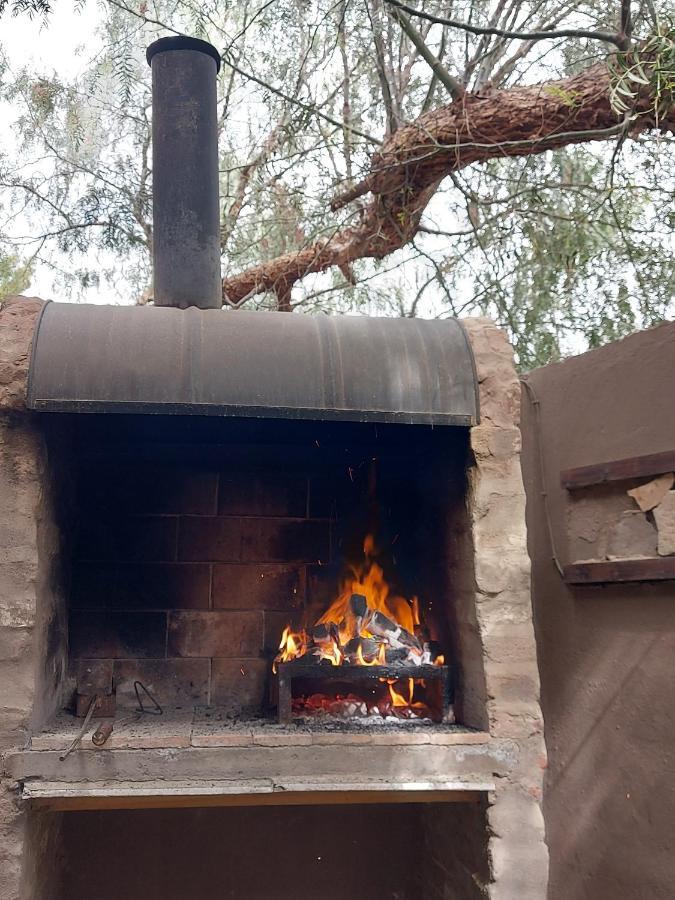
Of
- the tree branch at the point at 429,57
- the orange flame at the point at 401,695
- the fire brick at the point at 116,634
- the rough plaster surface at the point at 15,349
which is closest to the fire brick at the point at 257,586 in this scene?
the fire brick at the point at 116,634

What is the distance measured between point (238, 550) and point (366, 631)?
0.75 m

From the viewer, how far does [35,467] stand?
2.67m

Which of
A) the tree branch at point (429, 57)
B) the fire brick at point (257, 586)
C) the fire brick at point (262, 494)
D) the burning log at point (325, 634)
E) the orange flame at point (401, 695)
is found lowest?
the orange flame at point (401, 695)

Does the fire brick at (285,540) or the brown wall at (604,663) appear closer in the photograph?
the brown wall at (604,663)

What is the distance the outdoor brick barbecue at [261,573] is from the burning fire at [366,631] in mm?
12

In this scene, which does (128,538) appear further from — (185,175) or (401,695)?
(185,175)

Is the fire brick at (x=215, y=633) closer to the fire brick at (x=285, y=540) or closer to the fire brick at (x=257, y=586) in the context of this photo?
the fire brick at (x=257, y=586)

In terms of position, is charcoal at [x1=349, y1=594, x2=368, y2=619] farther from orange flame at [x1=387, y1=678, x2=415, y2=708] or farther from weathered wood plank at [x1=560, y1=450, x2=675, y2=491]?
weathered wood plank at [x1=560, y1=450, x2=675, y2=491]

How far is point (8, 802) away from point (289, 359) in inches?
66.4

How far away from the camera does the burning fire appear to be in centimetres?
308

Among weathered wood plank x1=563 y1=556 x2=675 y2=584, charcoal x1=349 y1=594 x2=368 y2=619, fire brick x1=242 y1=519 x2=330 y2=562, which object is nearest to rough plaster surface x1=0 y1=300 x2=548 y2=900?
charcoal x1=349 y1=594 x2=368 y2=619

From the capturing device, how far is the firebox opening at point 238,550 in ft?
10.6

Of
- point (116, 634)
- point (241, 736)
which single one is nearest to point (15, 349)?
point (116, 634)

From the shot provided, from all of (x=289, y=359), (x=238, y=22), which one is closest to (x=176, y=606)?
(x=289, y=359)
